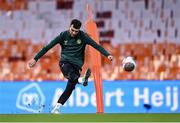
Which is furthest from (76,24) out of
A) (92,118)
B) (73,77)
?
(92,118)

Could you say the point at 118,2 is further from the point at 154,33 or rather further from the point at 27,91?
the point at 27,91

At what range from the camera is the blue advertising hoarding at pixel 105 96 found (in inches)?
468

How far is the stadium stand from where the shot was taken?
12.9 meters

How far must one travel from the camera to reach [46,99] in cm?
1213

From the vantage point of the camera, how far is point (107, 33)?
13406 millimetres

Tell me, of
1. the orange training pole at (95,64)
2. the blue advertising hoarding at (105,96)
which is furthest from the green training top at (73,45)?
the blue advertising hoarding at (105,96)

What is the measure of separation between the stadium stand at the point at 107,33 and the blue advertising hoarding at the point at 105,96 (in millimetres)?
804

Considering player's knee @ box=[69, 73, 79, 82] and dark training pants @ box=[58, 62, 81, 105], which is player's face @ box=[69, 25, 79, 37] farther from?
player's knee @ box=[69, 73, 79, 82]

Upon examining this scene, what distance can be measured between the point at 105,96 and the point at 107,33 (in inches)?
72.9

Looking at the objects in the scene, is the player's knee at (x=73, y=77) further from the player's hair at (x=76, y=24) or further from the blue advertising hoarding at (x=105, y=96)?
the blue advertising hoarding at (x=105, y=96)

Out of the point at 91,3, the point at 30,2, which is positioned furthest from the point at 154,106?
the point at 30,2

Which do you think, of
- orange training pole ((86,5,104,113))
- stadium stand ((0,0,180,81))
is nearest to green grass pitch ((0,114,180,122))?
orange training pole ((86,5,104,113))

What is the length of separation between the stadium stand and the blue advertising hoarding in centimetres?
80

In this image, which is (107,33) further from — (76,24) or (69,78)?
(76,24)
